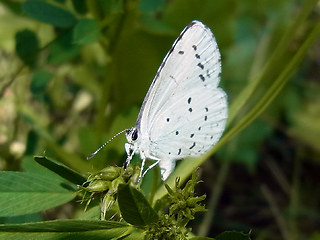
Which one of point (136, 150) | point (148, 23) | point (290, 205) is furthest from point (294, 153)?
point (136, 150)

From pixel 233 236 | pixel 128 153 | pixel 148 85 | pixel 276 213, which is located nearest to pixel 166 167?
pixel 128 153

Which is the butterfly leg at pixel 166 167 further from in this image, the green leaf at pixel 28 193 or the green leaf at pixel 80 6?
the green leaf at pixel 80 6

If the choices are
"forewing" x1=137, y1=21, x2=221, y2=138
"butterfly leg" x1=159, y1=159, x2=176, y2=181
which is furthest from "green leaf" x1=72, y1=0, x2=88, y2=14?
"butterfly leg" x1=159, y1=159, x2=176, y2=181

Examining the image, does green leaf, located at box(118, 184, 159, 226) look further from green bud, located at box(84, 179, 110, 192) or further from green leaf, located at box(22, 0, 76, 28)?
green leaf, located at box(22, 0, 76, 28)

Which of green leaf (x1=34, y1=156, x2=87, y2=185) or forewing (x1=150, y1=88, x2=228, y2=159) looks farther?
forewing (x1=150, y1=88, x2=228, y2=159)

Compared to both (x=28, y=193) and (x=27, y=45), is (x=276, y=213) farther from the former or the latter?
(x=28, y=193)

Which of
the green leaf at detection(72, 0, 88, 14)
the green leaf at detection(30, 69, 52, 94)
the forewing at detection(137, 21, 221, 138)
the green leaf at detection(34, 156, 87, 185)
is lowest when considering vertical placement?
the green leaf at detection(34, 156, 87, 185)

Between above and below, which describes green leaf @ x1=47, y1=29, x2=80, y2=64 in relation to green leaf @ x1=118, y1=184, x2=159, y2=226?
above
